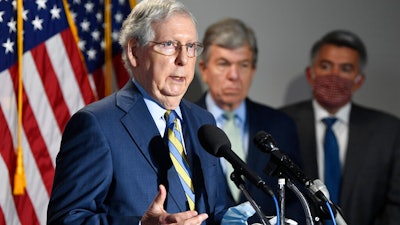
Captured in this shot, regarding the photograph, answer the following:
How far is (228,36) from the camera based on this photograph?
4.27m

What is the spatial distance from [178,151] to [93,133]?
31 cm

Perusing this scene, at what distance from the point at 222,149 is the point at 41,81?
1.56 meters

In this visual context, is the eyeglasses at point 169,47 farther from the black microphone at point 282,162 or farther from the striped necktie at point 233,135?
the striped necktie at point 233,135

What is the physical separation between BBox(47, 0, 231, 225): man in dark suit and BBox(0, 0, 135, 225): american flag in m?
0.98

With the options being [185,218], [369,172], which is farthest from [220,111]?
[185,218]

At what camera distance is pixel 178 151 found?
2.71 metres

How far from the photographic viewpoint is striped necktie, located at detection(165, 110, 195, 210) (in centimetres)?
267

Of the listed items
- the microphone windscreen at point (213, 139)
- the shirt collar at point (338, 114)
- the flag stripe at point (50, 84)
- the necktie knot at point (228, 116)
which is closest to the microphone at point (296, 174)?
the microphone windscreen at point (213, 139)

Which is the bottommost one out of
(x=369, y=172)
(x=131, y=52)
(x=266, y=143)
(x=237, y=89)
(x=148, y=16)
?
(x=369, y=172)

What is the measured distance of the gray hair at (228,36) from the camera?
168 inches

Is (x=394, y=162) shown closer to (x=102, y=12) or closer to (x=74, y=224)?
(x=102, y=12)

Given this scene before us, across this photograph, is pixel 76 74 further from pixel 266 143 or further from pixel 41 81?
pixel 266 143

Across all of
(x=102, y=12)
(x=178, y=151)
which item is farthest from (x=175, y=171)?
(x=102, y=12)

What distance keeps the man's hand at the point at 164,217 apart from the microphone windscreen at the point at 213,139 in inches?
8.8
